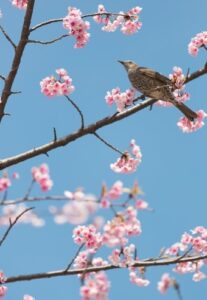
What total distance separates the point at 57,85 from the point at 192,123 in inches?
81.3

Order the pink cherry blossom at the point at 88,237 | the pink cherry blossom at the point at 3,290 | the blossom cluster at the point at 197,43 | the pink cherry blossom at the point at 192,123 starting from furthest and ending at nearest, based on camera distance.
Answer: the pink cherry blossom at the point at 192,123 → the blossom cluster at the point at 197,43 → the pink cherry blossom at the point at 3,290 → the pink cherry blossom at the point at 88,237

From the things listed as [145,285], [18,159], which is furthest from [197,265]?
[18,159]

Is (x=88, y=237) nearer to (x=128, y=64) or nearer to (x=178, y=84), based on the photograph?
(x=178, y=84)

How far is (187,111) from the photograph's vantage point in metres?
7.98

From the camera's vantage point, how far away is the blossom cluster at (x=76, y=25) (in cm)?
761

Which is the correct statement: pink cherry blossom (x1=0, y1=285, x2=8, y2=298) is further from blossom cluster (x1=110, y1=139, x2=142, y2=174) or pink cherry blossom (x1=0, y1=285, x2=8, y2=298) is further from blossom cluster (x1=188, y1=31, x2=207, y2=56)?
blossom cluster (x1=188, y1=31, x2=207, y2=56)

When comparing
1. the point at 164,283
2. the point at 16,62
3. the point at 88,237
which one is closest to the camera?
the point at 164,283

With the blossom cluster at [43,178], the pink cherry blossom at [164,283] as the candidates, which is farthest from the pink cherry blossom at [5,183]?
the pink cherry blossom at [164,283]

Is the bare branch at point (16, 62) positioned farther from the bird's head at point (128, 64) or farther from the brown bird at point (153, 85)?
the bird's head at point (128, 64)

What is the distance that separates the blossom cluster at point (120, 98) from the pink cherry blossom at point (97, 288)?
3.22 metres

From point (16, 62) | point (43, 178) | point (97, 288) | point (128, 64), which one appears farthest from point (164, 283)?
point (128, 64)

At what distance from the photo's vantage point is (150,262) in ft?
21.2

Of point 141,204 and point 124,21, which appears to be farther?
point 124,21

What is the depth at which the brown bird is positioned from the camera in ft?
24.7
